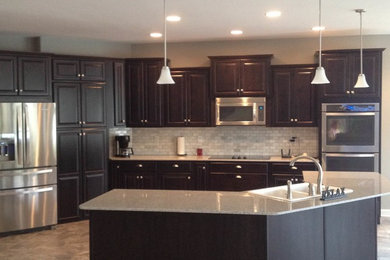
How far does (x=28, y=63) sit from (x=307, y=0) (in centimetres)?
373

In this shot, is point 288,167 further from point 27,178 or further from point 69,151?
point 27,178

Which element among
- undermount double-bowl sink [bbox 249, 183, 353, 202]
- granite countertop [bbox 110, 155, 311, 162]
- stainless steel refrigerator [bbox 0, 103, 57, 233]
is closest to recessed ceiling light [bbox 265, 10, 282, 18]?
undermount double-bowl sink [bbox 249, 183, 353, 202]

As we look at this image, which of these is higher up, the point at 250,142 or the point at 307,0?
the point at 307,0

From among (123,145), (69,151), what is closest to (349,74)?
(123,145)

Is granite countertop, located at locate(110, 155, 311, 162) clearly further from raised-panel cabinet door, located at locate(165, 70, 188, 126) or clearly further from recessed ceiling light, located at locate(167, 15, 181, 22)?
recessed ceiling light, located at locate(167, 15, 181, 22)

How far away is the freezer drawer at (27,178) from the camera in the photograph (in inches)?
233

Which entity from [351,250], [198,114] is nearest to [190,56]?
[198,114]

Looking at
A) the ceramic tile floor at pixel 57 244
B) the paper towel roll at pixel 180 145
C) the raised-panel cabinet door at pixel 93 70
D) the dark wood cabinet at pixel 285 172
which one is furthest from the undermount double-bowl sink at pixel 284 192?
the raised-panel cabinet door at pixel 93 70

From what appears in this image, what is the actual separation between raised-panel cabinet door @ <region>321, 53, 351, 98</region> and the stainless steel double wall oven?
183mm

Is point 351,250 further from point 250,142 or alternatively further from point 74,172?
point 74,172

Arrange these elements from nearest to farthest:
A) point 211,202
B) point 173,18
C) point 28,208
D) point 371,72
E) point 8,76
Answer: point 211,202 → point 173,18 → point 8,76 → point 28,208 → point 371,72

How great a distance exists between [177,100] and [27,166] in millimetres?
2402

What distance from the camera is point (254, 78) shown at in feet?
22.4

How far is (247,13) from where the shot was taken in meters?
5.25
